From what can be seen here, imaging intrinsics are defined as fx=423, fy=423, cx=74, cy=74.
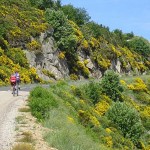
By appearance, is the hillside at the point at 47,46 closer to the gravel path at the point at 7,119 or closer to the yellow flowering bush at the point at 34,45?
the yellow flowering bush at the point at 34,45

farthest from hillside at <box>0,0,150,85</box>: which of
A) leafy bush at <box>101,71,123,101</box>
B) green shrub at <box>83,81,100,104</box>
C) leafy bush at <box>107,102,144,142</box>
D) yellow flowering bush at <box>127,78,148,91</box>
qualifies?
leafy bush at <box>107,102,144,142</box>

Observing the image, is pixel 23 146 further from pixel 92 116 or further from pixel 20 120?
pixel 92 116

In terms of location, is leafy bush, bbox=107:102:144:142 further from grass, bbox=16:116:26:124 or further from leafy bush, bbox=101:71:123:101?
grass, bbox=16:116:26:124

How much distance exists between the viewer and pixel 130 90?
64188mm

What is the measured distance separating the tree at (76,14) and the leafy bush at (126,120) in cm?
5510

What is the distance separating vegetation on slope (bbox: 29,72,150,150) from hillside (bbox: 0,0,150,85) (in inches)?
400

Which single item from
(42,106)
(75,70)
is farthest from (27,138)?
(75,70)

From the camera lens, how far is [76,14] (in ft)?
326

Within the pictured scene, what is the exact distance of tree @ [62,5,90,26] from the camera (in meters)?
95.9

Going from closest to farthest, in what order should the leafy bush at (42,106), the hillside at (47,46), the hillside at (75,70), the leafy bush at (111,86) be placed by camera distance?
1. the leafy bush at (42,106)
2. the hillside at (75,70)
3. the leafy bush at (111,86)
4. the hillside at (47,46)

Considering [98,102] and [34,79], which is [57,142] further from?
[34,79]

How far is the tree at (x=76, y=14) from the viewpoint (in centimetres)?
9592

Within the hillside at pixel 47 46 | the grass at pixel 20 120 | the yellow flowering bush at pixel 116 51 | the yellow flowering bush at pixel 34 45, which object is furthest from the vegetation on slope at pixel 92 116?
the yellow flowering bush at pixel 116 51

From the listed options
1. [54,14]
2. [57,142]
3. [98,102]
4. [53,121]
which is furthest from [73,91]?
[54,14]
